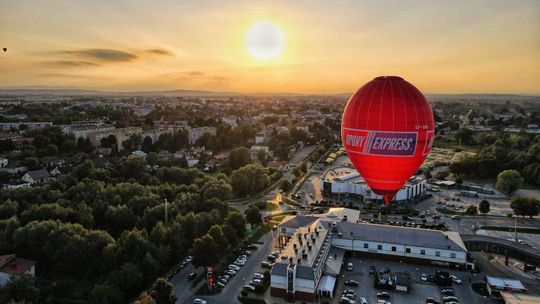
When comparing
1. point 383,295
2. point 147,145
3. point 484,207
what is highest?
point 147,145

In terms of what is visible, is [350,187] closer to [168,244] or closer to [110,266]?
[168,244]

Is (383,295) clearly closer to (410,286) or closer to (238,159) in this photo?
(410,286)

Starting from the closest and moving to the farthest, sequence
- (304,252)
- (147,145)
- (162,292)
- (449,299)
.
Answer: (162,292) < (449,299) < (304,252) < (147,145)

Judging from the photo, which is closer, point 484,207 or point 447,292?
point 447,292

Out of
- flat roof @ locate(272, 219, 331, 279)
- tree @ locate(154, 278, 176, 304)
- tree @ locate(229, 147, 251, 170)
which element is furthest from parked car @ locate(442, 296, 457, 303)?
tree @ locate(229, 147, 251, 170)

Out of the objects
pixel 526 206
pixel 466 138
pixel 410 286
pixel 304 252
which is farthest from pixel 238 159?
pixel 466 138

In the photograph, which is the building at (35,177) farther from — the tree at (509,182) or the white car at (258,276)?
the tree at (509,182)
